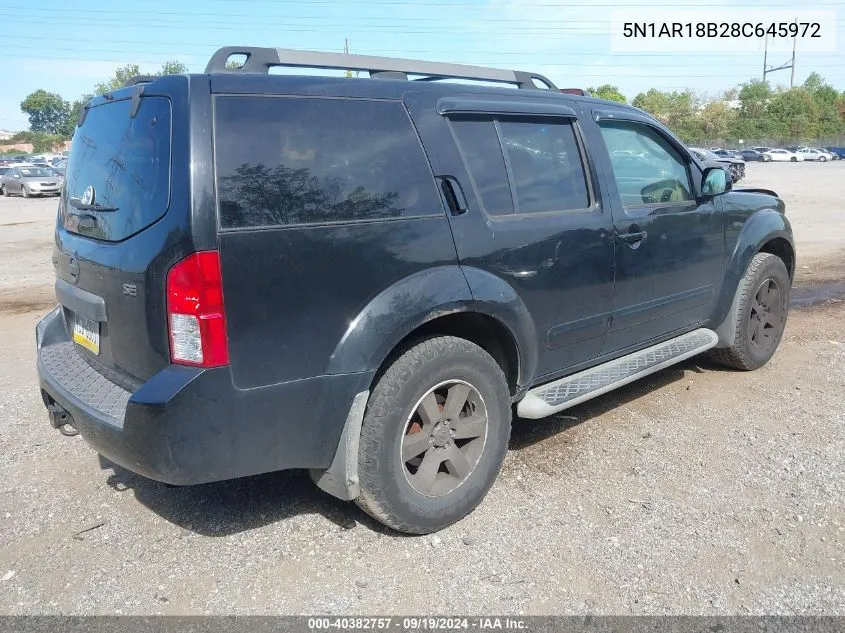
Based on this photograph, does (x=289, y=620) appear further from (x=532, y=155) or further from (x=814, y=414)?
(x=814, y=414)

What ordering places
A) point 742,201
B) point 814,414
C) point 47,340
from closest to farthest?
point 47,340 → point 814,414 → point 742,201

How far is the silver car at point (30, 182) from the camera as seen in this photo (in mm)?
26828

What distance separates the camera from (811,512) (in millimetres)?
3330

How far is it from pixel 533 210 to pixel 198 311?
181 cm

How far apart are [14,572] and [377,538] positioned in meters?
1.52

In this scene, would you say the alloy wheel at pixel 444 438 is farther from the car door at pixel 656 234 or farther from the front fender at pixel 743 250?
the front fender at pixel 743 250

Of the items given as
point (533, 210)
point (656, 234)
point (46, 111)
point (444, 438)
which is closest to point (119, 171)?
point (444, 438)

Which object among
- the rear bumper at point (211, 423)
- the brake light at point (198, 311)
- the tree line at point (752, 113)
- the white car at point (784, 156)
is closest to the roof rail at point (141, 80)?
the brake light at point (198, 311)

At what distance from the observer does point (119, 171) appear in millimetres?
2924

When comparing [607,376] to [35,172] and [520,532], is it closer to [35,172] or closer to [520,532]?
[520,532]

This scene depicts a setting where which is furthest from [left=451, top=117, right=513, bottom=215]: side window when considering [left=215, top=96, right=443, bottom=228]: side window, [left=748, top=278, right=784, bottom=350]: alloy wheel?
[left=748, top=278, right=784, bottom=350]: alloy wheel

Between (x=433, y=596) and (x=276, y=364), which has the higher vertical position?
(x=276, y=364)

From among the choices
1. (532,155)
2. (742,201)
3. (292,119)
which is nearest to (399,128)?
(292,119)

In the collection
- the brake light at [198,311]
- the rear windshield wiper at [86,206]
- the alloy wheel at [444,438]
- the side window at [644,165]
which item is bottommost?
the alloy wheel at [444,438]
